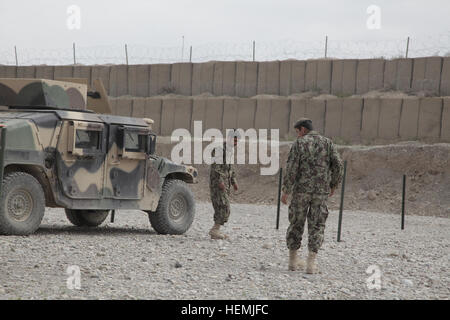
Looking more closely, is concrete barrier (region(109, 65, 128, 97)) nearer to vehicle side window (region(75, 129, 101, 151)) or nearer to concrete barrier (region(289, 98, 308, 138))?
concrete barrier (region(289, 98, 308, 138))

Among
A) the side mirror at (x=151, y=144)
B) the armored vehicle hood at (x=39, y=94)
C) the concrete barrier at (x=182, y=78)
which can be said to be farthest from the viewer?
the concrete barrier at (x=182, y=78)

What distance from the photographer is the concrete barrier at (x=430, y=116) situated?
27.8 meters

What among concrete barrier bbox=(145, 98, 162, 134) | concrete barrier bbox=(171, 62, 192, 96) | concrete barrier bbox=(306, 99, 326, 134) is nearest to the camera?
concrete barrier bbox=(306, 99, 326, 134)

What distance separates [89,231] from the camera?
13.9m

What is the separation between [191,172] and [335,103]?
52.8 feet

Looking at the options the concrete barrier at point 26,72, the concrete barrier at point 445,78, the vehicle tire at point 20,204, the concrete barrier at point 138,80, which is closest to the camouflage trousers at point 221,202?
the vehicle tire at point 20,204

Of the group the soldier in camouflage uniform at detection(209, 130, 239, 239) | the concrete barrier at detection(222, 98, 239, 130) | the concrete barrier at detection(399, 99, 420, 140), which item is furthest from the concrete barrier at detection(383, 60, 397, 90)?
the soldier in camouflage uniform at detection(209, 130, 239, 239)

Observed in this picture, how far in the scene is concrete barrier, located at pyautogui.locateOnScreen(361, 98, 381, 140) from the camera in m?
28.9

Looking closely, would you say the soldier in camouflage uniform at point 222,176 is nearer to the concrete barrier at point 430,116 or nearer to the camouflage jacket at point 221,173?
the camouflage jacket at point 221,173

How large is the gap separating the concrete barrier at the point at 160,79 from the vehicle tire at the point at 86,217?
21.1 meters

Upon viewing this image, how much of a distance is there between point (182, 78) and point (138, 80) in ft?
7.36

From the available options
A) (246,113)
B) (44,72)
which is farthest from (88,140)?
(44,72)

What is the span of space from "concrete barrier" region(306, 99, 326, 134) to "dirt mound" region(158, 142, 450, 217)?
1.54m

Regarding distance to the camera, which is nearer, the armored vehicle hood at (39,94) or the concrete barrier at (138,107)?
the armored vehicle hood at (39,94)
